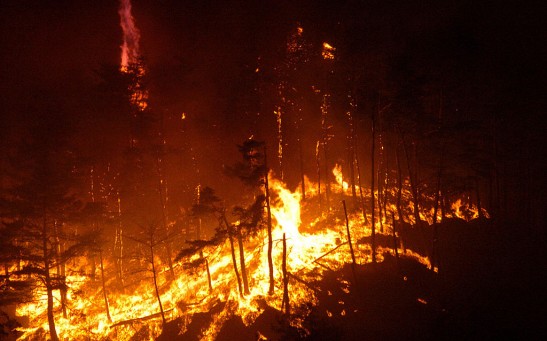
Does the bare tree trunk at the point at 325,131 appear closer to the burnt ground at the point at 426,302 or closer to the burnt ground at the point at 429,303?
the burnt ground at the point at 426,302

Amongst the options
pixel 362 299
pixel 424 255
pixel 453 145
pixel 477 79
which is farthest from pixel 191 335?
pixel 477 79

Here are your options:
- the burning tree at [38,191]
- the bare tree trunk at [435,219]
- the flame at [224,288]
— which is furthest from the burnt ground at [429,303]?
the burning tree at [38,191]

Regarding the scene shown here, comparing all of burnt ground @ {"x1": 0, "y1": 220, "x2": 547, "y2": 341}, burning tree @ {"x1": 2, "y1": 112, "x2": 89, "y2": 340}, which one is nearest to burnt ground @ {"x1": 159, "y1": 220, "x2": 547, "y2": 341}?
burnt ground @ {"x1": 0, "y1": 220, "x2": 547, "y2": 341}

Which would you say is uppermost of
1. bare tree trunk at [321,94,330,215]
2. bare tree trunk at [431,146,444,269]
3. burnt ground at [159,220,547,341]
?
bare tree trunk at [321,94,330,215]

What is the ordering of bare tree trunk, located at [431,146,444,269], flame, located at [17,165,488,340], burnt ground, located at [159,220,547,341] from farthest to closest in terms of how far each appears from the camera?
1. flame, located at [17,165,488,340]
2. bare tree trunk, located at [431,146,444,269]
3. burnt ground, located at [159,220,547,341]

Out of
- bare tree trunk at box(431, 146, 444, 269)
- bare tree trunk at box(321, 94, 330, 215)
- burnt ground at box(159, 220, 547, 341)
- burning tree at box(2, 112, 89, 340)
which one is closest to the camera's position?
burnt ground at box(159, 220, 547, 341)

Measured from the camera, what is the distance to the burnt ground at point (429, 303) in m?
16.8

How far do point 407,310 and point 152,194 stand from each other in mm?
26207

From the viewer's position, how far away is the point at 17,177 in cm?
2094

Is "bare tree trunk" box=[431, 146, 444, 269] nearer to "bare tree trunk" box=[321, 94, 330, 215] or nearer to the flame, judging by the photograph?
the flame

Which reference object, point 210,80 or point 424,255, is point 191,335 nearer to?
point 424,255

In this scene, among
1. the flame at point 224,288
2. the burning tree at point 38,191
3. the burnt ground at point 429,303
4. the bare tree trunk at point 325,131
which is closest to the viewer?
the burnt ground at point 429,303

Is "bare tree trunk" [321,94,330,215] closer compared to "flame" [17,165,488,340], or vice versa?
"flame" [17,165,488,340]

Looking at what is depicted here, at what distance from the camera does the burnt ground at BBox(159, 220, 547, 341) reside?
16844mm
